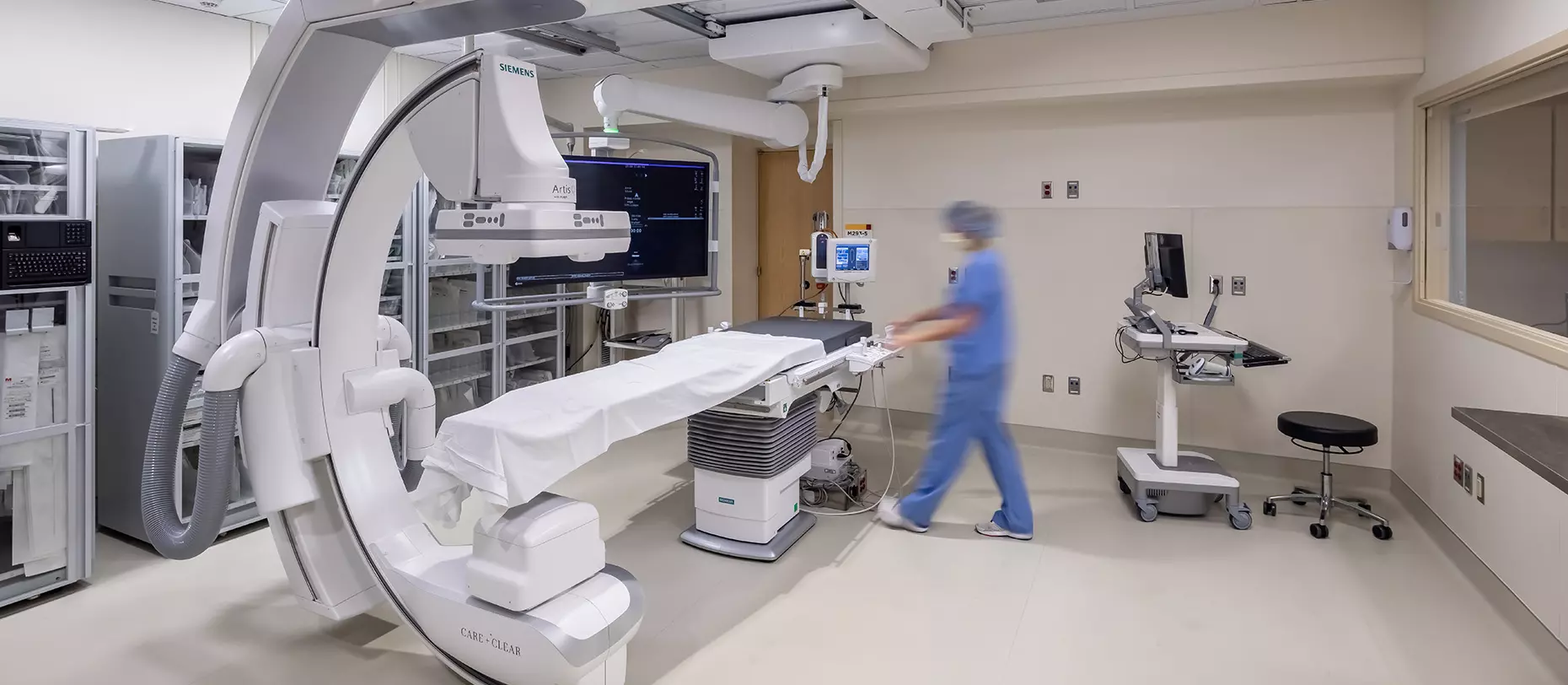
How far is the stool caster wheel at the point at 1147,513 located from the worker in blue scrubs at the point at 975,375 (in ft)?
1.98

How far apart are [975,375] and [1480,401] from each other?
1986 mm

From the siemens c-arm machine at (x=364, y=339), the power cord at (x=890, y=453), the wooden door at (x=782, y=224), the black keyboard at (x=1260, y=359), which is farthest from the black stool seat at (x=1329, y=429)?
the wooden door at (x=782, y=224)

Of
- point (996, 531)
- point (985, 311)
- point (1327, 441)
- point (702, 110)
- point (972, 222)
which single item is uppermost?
point (702, 110)

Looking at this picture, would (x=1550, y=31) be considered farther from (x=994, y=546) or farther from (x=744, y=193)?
(x=744, y=193)

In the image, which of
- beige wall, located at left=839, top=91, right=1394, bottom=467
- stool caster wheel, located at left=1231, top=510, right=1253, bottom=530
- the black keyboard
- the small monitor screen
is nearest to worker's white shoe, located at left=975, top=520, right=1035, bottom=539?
stool caster wheel, located at left=1231, top=510, right=1253, bottom=530

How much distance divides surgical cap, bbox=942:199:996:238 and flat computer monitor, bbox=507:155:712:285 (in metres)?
2.06

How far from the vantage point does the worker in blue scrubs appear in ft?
12.1

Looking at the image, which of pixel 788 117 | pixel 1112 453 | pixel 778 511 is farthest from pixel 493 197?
pixel 1112 453

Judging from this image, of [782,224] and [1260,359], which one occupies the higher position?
[782,224]

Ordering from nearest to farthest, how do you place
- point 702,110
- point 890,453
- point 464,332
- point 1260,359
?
point 1260,359, point 702,110, point 890,453, point 464,332

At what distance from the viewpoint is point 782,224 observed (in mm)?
6844

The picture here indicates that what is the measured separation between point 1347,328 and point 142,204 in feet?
19.4

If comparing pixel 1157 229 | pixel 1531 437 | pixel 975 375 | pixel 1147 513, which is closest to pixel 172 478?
pixel 975 375

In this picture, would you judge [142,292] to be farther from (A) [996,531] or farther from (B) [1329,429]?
(B) [1329,429]
